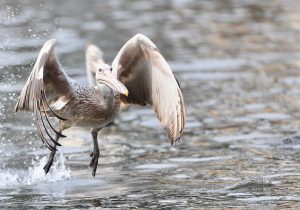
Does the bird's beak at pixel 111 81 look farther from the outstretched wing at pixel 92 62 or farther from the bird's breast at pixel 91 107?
the outstretched wing at pixel 92 62

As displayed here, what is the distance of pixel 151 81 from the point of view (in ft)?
34.1

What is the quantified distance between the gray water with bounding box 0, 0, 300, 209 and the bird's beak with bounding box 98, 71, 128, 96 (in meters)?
1.14

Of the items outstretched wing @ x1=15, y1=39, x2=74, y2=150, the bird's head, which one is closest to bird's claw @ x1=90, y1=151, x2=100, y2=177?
outstretched wing @ x1=15, y1=39, x2=74, y2=150

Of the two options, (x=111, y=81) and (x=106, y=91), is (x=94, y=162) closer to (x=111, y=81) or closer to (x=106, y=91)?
(x=106, y=91)

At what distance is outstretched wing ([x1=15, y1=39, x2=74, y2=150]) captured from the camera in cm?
899

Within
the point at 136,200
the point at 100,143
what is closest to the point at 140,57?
the point at 136,200

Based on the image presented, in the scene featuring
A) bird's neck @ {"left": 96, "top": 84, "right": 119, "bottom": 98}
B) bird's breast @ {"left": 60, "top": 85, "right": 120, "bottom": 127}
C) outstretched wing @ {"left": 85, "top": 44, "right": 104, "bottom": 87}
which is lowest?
outstretched wing @ {"left": 85, "top": 44, "right": 104, "bottom": 87}

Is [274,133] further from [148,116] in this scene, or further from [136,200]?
[136,200]

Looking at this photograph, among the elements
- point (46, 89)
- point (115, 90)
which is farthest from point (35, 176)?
point (115, 90)

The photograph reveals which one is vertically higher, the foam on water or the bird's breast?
the bird's breast

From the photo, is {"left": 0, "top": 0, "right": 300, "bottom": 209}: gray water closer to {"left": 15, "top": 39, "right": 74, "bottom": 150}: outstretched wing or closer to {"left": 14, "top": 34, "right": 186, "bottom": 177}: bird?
{"left": 14, "top": 34, "right": 186, "bottom": 177}: bird

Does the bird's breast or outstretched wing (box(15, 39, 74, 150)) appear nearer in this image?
outstretched wing (box(15, 39, 74, 150))

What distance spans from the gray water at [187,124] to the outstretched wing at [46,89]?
0.94 m

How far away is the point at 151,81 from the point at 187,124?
342 centimetres
